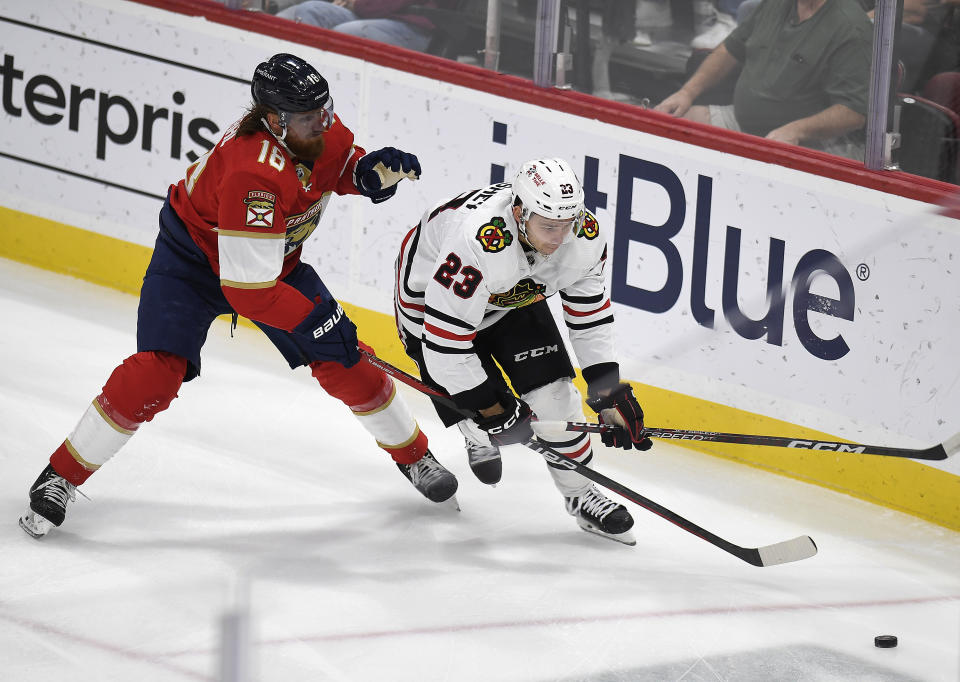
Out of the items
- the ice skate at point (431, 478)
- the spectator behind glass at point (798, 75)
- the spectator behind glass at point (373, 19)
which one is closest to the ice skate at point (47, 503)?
the ice skate at point (431, 478)

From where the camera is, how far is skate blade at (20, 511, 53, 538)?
3488 mm

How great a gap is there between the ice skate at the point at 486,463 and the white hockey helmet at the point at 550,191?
0.92 m

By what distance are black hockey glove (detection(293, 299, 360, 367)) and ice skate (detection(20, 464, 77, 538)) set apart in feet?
2.42

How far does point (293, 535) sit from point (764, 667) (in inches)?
50.2

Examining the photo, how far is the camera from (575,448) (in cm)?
357

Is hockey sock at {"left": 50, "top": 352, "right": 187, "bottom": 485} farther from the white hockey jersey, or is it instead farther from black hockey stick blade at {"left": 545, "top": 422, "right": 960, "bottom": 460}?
black hockey stick blade at {"left": 545, "top": 422, "right": 960, "bottom": 460}

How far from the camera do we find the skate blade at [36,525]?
11.4ft

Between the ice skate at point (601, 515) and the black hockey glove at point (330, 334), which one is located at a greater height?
the black hockey glove at point (330, 334)

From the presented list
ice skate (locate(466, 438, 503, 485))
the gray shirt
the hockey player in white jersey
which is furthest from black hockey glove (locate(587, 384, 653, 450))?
the gray shirt

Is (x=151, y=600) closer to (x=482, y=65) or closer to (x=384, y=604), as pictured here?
(x=384, y=604)

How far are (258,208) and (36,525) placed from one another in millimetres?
1019

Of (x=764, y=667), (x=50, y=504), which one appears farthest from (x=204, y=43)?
(x=764, y=667)

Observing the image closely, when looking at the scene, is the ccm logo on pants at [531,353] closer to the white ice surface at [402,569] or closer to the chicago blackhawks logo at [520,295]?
the chicago blackhawks logo at [520,295]

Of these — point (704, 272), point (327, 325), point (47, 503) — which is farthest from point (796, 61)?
point (47, 503)
